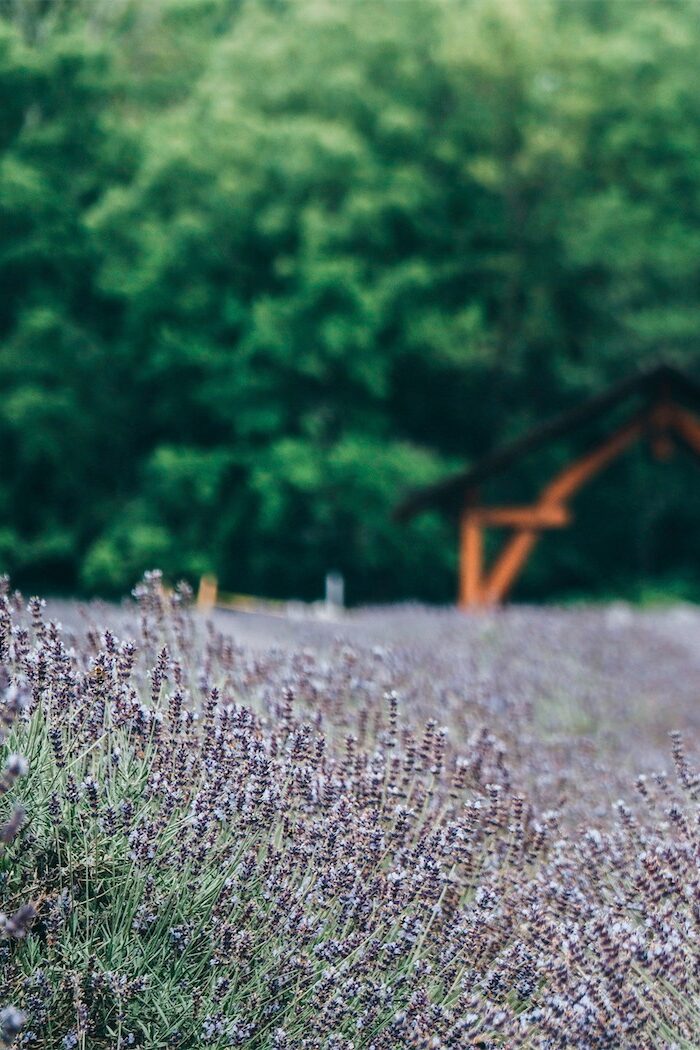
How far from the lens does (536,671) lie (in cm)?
556

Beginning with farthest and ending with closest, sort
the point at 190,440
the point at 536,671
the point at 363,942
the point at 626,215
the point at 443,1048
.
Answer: the point at 626,215 → the point at 190,440 → the point at 536,671 → the point at 363,942 → the point at 443,1048

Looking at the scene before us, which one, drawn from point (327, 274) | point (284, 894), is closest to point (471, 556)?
point (327, 274)

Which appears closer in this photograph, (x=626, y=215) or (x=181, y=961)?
(x=181, y=961)

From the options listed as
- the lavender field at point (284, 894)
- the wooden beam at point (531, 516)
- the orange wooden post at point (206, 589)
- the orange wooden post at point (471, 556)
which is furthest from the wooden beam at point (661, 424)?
the lavender field at point (284, 894)

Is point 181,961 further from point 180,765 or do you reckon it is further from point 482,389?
point 482,389

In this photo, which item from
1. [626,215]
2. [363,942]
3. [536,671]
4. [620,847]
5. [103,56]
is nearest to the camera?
[363,942]

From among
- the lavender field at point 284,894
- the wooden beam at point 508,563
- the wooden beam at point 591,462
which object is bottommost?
A: the lavender field at point 284,894

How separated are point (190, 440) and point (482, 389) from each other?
Result: 692cm

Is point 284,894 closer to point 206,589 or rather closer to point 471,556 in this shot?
point 206,589

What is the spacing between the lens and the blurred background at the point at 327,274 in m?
7.69

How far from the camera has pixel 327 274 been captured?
1510 cm

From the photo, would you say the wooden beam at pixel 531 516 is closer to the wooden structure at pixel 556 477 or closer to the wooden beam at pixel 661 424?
the wooden structure at pixel 556 477

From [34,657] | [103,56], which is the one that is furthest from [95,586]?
[34,657]

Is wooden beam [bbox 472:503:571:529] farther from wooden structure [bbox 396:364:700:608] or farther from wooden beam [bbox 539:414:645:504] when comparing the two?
wooden beam [bbox 539:414:645:504]
